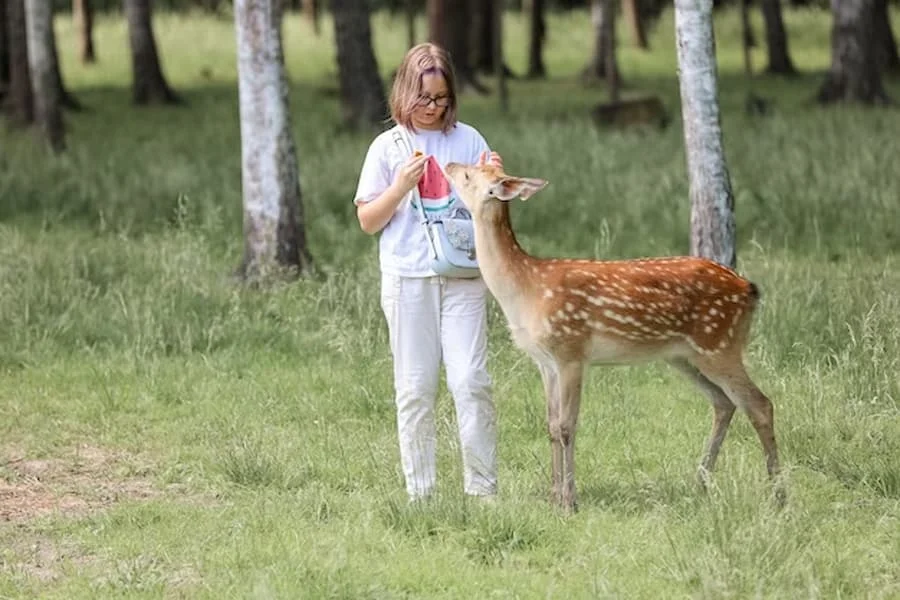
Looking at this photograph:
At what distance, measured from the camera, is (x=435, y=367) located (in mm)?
7391

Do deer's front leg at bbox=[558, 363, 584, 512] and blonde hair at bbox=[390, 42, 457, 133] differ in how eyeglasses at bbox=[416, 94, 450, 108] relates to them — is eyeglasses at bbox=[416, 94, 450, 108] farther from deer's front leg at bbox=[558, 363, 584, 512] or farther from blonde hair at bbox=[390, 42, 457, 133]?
deer's front leg at bbox=[558, 363, 584, 512]

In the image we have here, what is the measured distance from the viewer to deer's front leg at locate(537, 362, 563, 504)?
7.28 m

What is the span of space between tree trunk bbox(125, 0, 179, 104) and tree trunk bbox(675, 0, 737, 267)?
18.0 metres

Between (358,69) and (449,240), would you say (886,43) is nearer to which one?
(358,69)

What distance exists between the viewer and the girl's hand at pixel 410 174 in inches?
274

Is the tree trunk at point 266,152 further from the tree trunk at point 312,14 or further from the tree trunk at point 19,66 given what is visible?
the tree trunk at point 312,14

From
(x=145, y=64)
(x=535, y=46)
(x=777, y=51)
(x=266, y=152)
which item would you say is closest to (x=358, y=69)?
(x=145, y=64)

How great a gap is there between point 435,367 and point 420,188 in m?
0.76

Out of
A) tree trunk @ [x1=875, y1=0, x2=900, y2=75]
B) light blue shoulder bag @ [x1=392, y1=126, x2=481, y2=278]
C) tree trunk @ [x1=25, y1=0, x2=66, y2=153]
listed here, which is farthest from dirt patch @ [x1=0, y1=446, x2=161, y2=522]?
tree trunk @ [x1=875, y1=0, x2=900, y2=75]

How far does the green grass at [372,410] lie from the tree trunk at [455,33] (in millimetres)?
8263

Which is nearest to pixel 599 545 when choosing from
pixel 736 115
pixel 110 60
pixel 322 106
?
pixel 736 115

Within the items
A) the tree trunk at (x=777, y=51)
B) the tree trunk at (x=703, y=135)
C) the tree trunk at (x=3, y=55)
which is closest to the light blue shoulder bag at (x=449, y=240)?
the tree trunk at (x=703, y=135)

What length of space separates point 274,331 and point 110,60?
2642 centimetres

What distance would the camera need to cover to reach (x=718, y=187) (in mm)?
11016
